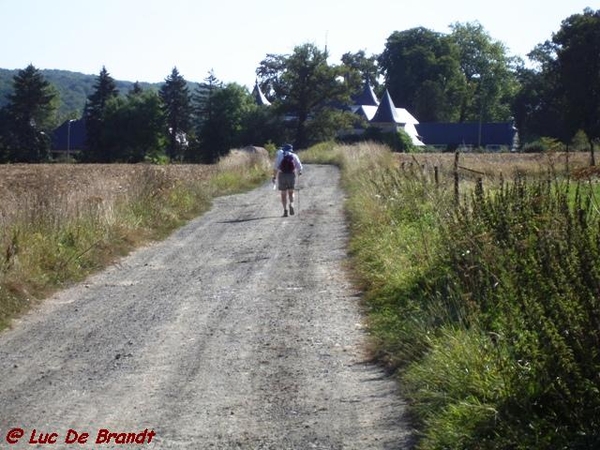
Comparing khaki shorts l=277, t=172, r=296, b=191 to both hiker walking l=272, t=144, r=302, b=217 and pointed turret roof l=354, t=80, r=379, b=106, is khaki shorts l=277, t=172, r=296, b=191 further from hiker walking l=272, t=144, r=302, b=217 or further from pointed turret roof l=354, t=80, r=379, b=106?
pointed turret roof l=354, t=80, r=379, b=106

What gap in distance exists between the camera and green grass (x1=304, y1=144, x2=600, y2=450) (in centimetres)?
579

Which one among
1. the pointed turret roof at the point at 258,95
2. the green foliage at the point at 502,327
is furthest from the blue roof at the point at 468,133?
the green foliage at the point at 502,327

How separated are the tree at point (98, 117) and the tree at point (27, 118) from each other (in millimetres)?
3484

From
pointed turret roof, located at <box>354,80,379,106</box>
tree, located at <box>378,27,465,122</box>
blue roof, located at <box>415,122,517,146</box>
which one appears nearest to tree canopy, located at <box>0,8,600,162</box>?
blue roof, located at <box>415,122,517,146</box>

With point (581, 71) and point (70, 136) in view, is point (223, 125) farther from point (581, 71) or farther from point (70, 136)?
point (70, 136)

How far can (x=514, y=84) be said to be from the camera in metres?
115

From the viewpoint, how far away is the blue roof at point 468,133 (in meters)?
100

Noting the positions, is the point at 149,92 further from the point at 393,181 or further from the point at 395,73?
the point at 393,181

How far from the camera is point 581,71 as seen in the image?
67438mm

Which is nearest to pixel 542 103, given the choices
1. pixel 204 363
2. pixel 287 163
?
pixel 287 163

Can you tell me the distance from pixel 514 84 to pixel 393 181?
9876cm

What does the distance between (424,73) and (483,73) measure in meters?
9.47

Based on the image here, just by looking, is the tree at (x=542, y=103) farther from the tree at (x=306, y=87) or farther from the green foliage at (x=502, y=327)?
the green foliage at (x=502, y=327)

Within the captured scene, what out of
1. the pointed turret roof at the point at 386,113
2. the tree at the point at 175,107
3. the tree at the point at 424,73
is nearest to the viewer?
the tree at the point at 175,107
